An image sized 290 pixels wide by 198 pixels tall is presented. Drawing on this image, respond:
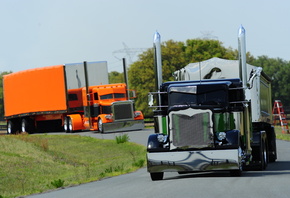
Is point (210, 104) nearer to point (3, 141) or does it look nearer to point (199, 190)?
point (199, 190)

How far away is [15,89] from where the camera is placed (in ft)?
190

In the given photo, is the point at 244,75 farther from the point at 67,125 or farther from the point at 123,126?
the point at 67,125

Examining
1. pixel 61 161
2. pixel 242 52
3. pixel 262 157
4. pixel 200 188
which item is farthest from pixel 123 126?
pixel 200 188

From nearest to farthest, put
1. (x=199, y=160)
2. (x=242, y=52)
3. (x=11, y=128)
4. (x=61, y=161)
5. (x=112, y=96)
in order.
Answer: (x=199, y=160) < (x=242, y=52) < (x=61, y=161) < (x=112, y=96) < (x=11, y=128)

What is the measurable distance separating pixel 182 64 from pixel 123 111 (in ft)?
160

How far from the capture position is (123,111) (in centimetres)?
4928

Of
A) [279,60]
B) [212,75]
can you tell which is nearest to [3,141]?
[212,75]

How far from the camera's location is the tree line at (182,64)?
94875mm

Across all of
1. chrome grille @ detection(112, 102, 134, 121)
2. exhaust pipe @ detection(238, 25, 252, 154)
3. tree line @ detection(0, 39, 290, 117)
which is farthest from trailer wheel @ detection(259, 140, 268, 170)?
tree line @ detection(0, 39, 290, 117)

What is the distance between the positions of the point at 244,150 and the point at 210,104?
155 cm

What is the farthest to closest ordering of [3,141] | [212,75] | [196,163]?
[3,141] < [212,75] < [196,163]

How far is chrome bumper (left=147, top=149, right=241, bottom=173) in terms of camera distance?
1761cm

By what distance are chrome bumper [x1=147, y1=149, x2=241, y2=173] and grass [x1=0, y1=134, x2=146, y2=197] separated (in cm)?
284

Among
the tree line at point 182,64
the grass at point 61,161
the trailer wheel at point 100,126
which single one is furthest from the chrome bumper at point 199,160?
the tree line at point 182,64
